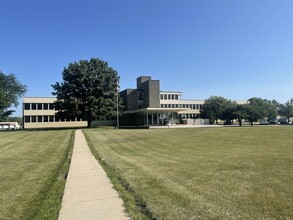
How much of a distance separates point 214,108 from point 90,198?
73.8 metres

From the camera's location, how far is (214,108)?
76875mm

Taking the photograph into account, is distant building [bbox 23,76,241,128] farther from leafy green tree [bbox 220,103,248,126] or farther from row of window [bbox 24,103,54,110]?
leafy green tree [bbox 220,103,248,126]

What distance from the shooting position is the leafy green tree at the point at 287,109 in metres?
107

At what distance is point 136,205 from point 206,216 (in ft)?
4.73

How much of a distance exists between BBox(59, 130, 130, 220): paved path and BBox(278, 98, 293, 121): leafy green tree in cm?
11423

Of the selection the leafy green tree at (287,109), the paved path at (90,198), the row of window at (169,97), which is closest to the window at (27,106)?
the row of window at (169,97)

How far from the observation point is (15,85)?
7344cm

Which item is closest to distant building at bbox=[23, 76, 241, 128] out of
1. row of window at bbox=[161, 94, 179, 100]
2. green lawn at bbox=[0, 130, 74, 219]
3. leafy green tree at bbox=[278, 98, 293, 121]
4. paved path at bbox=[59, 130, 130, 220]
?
row of window at bbox=[161, 94, 179, 100]

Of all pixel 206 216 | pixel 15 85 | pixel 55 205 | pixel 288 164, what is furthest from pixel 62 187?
pixel 15 85

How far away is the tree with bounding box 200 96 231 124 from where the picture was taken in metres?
76.4

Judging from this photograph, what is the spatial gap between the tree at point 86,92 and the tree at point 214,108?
3686cm

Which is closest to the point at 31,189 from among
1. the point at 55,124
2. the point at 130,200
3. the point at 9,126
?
the point at 130,200

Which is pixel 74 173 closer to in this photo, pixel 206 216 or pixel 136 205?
pixel 136 205

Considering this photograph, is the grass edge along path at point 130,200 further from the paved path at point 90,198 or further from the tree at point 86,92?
the tree at point 86,92
